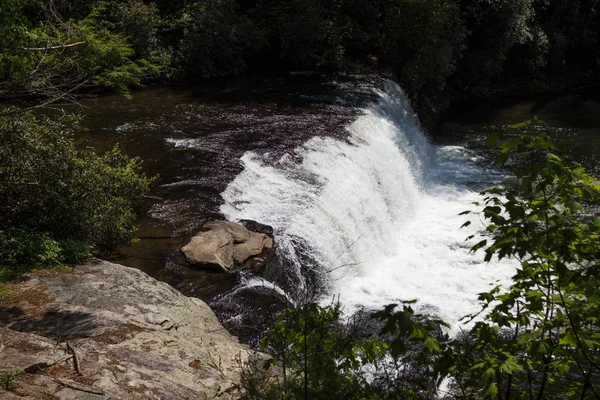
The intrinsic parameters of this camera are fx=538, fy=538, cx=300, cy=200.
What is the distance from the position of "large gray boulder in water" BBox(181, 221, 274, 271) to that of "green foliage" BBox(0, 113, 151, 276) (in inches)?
41.8

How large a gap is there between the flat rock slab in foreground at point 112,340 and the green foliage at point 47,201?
49 centimetres

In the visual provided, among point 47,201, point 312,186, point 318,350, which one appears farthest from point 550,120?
point 318,350

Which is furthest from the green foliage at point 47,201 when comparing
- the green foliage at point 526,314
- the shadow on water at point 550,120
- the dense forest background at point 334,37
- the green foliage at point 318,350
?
the shadow on water at point 550,120

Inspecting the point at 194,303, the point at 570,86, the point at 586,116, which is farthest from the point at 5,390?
the point at 570,86

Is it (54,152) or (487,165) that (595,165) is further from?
(54,152)

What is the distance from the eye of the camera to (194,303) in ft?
20.6

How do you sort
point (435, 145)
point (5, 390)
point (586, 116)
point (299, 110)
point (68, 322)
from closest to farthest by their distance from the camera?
point (5, 390), point (68, 322), point (299, 110), point (435, 145), point (586, 116)

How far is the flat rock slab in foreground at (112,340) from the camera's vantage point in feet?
13.9

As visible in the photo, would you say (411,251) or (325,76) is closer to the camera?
(411,251)

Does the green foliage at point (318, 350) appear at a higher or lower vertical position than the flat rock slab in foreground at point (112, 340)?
higher

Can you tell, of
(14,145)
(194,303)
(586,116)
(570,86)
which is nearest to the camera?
(194,303)

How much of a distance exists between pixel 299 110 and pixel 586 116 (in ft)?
37.9

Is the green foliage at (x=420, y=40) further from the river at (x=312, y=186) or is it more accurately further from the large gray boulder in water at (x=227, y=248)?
the large gray boulder in water at (x=227, y=248)

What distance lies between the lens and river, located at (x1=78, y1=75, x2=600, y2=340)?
781 centimetres
